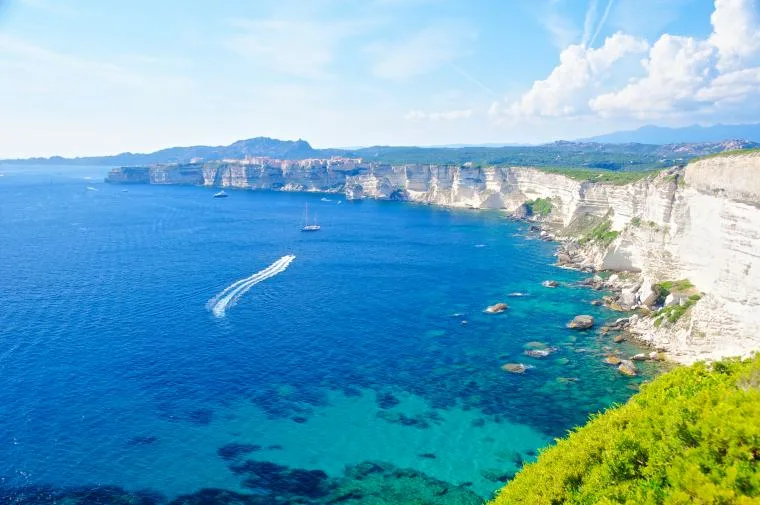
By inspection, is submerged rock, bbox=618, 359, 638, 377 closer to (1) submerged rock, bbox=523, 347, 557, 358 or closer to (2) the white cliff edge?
(2) the white cliff edge

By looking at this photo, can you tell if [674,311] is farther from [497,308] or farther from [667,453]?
[667,453]

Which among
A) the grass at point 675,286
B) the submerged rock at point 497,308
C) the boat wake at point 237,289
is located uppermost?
the grass at point 675,286

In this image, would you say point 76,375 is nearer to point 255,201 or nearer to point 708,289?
point 708,289

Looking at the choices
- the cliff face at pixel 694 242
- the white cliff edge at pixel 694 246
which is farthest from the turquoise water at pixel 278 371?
the cliff face at pixel 694 242

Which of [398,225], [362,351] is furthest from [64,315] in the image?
[398,225]

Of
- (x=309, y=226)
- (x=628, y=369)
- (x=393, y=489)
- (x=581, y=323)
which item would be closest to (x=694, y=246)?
(x=581, y=323)

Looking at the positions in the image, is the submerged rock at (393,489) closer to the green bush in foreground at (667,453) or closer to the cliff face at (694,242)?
the green bush in foreground at (667,453)

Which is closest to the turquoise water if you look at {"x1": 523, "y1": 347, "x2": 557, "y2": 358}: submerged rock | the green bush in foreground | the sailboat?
{"x1": 523, "y1": 347, "x2": 557, "y2": 358}: submerged rock
